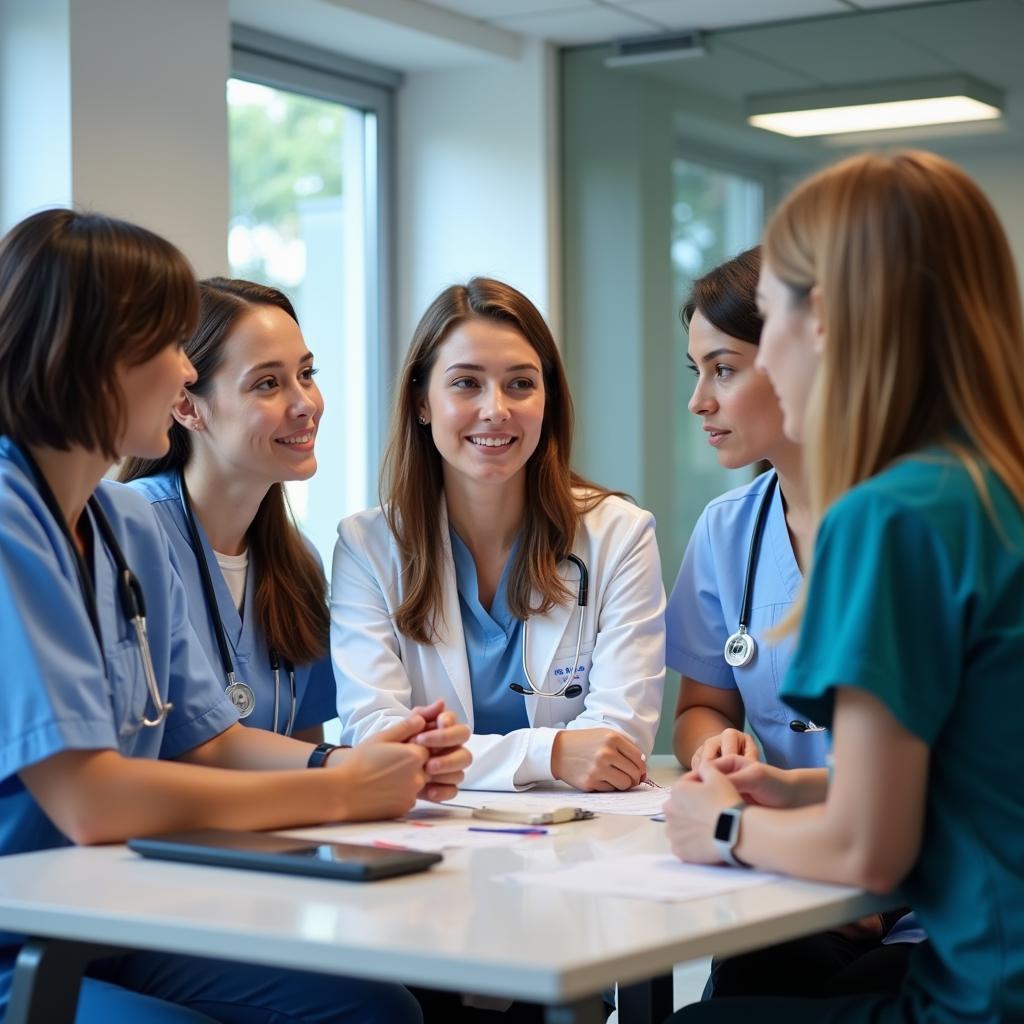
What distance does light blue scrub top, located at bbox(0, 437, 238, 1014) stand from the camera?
4.91 ft

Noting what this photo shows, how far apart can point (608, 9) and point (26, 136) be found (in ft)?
5.64

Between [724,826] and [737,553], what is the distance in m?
0.95

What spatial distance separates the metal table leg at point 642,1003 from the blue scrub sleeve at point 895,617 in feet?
2.67

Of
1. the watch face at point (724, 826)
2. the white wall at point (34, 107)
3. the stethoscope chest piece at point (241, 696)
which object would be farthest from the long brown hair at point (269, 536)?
the watch face at point (724, 826)

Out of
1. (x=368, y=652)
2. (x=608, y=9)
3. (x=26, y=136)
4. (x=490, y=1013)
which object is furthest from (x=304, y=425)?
(x=608, y=9)

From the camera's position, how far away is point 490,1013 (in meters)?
2.17

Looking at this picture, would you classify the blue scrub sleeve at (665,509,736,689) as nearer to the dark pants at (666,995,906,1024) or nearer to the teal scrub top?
the dark pants at (666,995,906,1024)

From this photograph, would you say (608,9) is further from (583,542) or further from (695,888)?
(695,888)

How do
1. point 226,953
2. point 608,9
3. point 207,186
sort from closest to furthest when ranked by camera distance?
point 226,953
point 207,186
point 608,9

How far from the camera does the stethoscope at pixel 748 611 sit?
223cm

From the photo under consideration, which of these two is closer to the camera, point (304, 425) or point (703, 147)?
point (304, 425)

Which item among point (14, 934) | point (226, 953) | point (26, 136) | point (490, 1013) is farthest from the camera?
point (26, 136)

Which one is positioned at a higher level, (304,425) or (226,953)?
(304,425)

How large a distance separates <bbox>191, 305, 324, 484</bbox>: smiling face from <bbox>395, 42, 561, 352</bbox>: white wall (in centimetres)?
219
